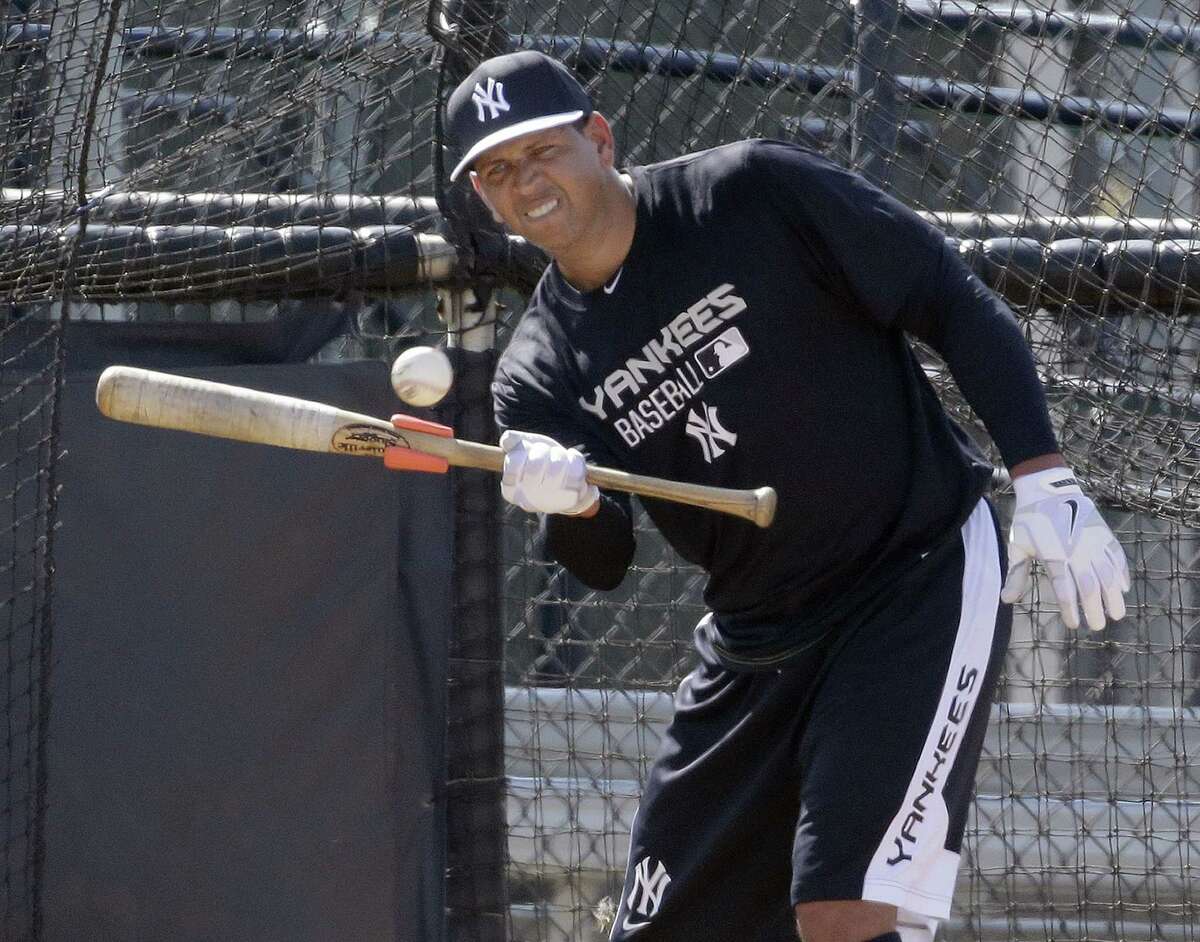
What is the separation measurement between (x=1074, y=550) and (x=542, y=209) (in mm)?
1084

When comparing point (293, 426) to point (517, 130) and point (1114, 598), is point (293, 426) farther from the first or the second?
point (1114, 598)

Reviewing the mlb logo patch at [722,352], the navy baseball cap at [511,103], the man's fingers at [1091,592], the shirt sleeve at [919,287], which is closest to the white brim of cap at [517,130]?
the navy baseball cap at [511,103]

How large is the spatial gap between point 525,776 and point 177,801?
3.23 feet

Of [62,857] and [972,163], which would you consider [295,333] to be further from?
[972,163]

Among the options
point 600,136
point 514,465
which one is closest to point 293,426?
point 514,465

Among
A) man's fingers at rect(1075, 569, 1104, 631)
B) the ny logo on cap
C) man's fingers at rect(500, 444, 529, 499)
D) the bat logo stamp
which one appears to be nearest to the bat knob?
A: man's fingers at rect(500, 444, 529, 499)

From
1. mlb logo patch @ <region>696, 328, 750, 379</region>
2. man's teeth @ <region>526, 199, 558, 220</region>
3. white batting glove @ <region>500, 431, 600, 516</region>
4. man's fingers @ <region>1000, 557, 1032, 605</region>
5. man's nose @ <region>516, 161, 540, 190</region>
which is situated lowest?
man's fingers @ <region>1000, 557, 1032, 605</region>

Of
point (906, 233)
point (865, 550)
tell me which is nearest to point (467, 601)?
point (865, 550)

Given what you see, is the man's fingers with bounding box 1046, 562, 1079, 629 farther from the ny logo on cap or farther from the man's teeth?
the ny logo on cap

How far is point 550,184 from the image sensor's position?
9.66 ft

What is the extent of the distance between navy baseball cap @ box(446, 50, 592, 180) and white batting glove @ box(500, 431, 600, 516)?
55cm

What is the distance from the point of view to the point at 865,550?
2918 mm

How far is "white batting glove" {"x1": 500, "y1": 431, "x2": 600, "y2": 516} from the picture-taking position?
9.03 ft

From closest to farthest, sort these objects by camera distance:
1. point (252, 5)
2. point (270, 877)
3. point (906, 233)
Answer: point (906, 233) → point (270, 877) → point (252, 5)
